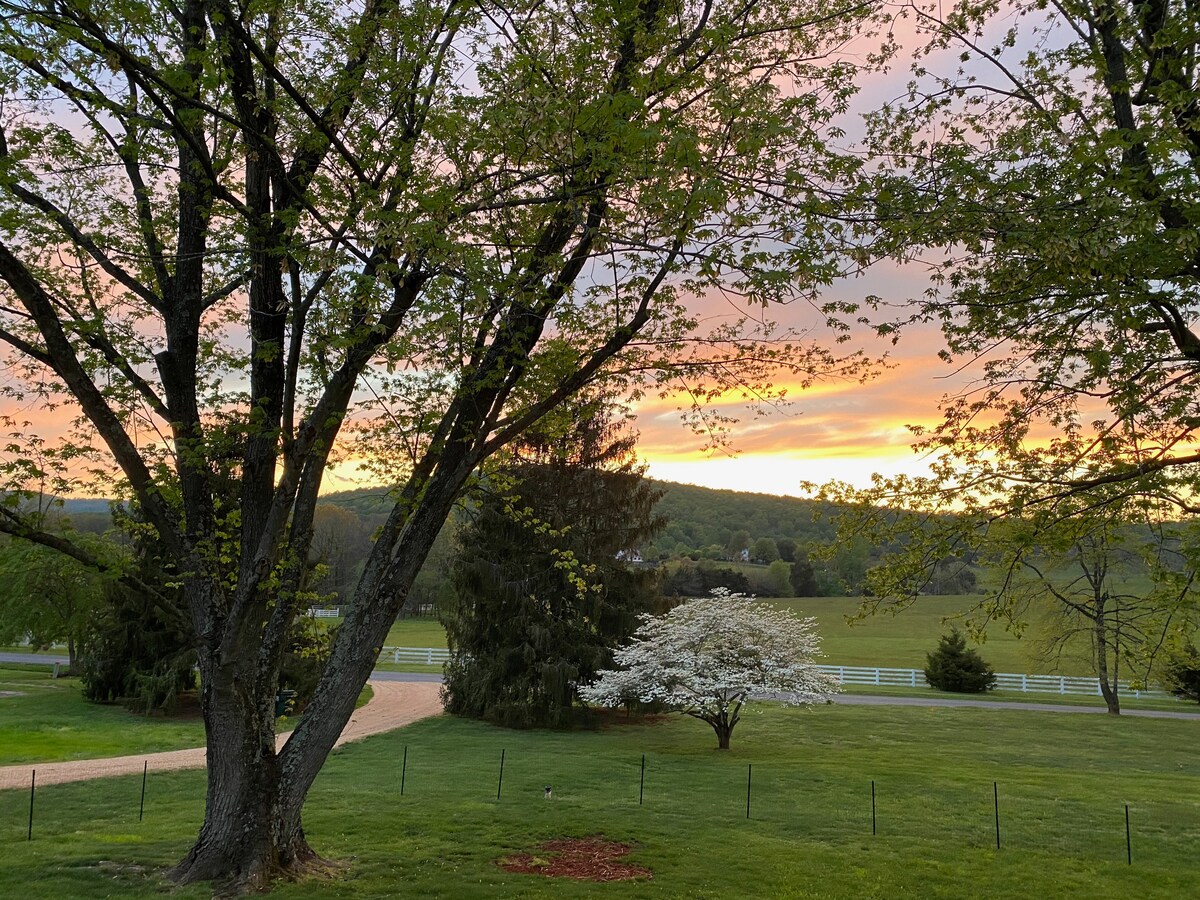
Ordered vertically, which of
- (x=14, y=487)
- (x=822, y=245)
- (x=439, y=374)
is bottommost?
(x=14, y=487)

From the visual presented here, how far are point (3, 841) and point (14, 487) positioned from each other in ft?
17.6

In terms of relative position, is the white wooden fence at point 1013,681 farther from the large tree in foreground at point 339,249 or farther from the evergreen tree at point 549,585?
the large tree in foreground at point 339,249

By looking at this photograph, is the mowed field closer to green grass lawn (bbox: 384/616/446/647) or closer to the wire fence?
green grass lawn (bbox: 384/616/446/647)

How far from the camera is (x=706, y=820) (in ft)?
39.3

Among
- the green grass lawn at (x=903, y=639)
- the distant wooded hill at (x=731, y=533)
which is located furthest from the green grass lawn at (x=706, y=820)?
the distant wooded hill at (x=731, y=533)

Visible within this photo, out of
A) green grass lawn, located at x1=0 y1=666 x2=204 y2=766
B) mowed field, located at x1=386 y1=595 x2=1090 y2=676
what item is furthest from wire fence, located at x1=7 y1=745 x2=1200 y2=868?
→ mowed field, located at x1=386 y1=595 x2=1090 y2=676

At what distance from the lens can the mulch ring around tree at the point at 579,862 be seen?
29.1 feet

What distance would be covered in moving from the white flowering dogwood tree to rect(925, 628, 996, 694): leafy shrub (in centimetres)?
1670

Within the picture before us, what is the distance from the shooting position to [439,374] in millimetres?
8086

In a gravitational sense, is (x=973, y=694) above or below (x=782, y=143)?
below

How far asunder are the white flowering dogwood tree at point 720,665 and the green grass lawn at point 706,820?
1.34m

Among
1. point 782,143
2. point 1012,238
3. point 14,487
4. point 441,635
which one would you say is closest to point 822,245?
point 782,143

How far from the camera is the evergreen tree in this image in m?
23.7

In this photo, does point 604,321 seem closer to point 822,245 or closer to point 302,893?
point 822,245
